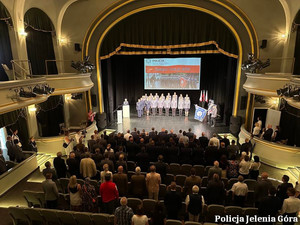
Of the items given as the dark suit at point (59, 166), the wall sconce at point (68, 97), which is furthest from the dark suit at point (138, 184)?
the wall sconce at point (68, 97)

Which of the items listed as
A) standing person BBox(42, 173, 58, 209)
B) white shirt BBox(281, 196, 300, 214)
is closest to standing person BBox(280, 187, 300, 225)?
white shirt BBox(281, 196, 300, 214)

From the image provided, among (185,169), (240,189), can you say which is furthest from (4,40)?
(240,189)

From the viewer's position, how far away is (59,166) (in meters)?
6.20

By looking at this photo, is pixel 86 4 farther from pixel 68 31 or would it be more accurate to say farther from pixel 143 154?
pixel 143 154

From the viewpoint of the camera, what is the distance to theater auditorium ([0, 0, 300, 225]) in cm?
493

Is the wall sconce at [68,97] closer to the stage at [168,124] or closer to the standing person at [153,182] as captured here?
the stage at [168,124]

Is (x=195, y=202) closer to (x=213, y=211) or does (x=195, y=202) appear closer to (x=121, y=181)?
(x=213, y=211)

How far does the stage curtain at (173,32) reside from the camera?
11.7 meters

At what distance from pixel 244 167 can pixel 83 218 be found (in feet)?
14.2

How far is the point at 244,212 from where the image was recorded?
4621 mm

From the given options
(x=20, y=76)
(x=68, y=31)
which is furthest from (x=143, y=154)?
(x=68, y=31)

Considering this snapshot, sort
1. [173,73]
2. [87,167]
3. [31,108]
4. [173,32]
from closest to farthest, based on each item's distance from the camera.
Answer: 1. [87,167]
2. [31,108]
3. [173,32]
4. [173,73]

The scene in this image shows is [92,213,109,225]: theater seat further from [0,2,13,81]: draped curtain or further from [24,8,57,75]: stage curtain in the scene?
[24,8,57,75]: stage curtain

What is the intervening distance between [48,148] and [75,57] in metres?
5.32
